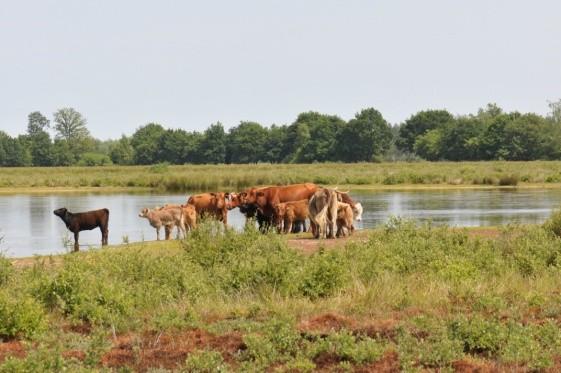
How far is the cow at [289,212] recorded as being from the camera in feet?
74.9

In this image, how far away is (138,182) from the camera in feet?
203

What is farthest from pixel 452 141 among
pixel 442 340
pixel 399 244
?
pixel 442 340

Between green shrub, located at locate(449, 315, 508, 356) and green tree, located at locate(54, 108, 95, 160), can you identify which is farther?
green tree, located at locate(54, 108, 95, 160)

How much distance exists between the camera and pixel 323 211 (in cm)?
2100

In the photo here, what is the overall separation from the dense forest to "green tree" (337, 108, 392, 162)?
36mm

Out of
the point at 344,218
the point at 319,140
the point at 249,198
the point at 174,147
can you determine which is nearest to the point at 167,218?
the point at 249,198

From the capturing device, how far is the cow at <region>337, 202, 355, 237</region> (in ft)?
71.1

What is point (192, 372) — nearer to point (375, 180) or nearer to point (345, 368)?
point (345, 368)

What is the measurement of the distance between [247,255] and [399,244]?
9.65 ft

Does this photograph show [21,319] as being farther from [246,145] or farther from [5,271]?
[246,145]

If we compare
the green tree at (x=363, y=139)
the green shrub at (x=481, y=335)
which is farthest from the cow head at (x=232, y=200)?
the green tree at (x=363, y=139)

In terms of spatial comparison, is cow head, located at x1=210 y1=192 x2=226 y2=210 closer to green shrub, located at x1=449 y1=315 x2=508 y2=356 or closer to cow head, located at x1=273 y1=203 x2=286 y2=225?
cow head, located at x1=273 y1=203 x2=286 y2=225

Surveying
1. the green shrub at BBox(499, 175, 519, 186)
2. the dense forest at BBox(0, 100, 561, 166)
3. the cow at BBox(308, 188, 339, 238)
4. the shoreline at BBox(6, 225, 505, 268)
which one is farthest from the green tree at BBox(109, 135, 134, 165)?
the cow at BBox(308, 188, 339, 238)

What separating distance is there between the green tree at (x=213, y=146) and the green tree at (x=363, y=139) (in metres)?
16.8
